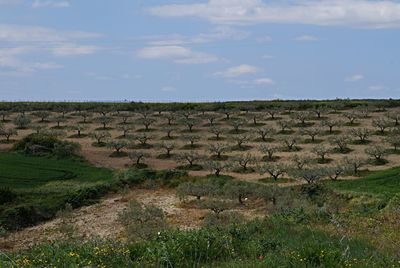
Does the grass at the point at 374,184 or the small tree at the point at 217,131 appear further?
the small tree at the point at 217,131

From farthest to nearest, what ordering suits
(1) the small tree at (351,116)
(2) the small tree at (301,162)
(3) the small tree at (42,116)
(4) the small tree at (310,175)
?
(3) the small tree at (42,116) < (1) the small tree at (351,116) < (2) the small tree at (301,162) < (4) the small tree at (310,175)

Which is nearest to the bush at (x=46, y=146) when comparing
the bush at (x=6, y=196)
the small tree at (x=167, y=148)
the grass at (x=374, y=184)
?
the small tree at (x=167, y=148)

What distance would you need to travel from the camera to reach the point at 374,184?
35.0 m

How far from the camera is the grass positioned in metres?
32.3

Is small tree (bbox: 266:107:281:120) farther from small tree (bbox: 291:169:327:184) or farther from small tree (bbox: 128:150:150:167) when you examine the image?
small tree (bbox: 291:169:327:184)

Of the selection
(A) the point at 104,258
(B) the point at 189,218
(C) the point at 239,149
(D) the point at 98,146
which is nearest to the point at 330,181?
(B) the point at 189,218

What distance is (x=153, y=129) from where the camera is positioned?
Result: 6762cm

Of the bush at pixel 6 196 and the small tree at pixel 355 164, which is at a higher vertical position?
the small tree at pixel 355 164

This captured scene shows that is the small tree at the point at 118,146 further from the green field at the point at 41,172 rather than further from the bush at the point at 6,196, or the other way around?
the bush at the point at 6,196

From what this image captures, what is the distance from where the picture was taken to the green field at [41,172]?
132ft

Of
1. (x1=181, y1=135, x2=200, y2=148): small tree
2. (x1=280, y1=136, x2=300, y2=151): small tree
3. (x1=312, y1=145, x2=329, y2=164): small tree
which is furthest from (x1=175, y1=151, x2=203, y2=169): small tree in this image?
(x1=312, y1=145, x2=329, y2=164): small tree

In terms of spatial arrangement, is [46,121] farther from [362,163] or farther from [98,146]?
[362,163]

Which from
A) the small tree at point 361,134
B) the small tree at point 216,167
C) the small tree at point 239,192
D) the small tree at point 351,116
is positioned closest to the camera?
the small tree at point 239,192

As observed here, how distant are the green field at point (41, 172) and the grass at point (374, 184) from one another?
16581 mm
